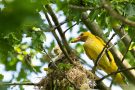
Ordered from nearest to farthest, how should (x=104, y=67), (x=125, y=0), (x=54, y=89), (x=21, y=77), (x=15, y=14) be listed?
(x=15, y=14), (x=125, y=0), (x=54, y=89), (x=104, y=67), (x=21, y=77)

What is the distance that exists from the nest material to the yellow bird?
973mm

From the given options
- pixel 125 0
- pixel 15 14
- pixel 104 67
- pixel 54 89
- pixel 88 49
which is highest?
pixel 88 49

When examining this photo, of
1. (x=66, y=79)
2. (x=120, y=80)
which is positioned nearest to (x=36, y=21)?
(x=66, y=79)

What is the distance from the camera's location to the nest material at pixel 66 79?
3.69m

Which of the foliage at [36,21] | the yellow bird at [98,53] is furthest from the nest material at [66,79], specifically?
the yellow bird at [98,53]

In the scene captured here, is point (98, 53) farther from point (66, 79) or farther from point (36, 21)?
point (36, 21)

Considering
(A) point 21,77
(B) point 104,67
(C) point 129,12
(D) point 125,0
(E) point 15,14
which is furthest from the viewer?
(A) point 21,77

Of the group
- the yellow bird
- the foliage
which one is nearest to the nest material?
the foliage

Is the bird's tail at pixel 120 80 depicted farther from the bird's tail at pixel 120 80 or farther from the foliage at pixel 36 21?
the foliage at pixel 36 21

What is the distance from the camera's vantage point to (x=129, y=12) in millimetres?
2805

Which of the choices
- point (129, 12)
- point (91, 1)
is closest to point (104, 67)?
point (91, 1)

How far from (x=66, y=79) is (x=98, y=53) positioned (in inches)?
57.1

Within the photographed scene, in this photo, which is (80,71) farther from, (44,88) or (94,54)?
(94,54)

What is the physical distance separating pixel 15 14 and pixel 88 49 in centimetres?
452
